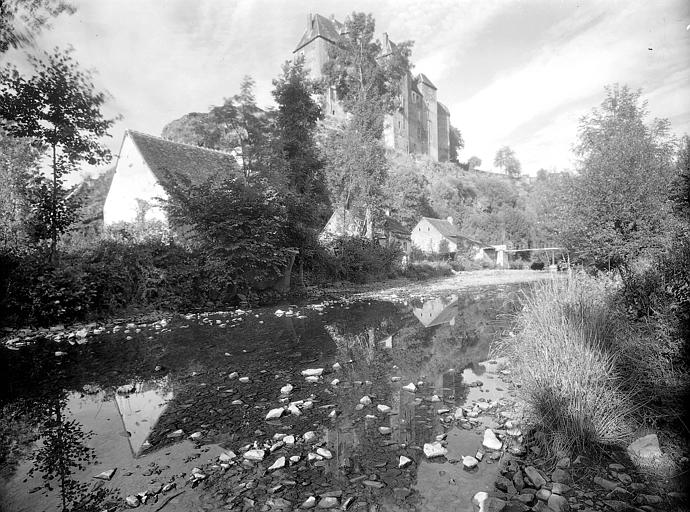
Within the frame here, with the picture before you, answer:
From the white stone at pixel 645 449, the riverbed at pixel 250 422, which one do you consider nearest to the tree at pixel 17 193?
the riverbed at pixel 250 422

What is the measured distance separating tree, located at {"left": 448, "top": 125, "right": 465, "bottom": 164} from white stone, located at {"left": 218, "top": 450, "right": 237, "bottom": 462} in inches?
3679

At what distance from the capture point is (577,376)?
318 centimetres

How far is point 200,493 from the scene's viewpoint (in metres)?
2.47

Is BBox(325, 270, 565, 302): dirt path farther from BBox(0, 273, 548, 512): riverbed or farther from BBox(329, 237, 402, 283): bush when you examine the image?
BBox(0, 273, 548, 512): riverbed

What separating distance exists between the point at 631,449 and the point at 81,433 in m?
4.89

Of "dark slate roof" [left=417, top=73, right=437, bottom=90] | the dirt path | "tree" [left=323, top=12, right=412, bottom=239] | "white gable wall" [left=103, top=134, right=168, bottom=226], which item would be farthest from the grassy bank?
"dark slate roof" [left=417, top=73, right=437, bottom=90]

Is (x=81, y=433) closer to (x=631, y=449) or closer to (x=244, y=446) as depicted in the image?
(x=244, y=446)

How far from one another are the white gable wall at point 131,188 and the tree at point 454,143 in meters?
80.3

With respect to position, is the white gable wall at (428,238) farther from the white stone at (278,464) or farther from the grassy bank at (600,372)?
the white stone at (278,464)

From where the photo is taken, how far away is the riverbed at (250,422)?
250cm

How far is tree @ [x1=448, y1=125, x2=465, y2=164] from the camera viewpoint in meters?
90.0

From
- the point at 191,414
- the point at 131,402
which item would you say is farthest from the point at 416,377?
the point at 131,402

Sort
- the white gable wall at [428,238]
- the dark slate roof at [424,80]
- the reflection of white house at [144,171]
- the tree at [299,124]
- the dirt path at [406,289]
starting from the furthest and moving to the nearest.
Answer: the dark slate roof at [424,80] < the white gable wall at [428,238] < the tree at [299,124] < the reflection of white house at [144,171] < the dirt path at [406,289]

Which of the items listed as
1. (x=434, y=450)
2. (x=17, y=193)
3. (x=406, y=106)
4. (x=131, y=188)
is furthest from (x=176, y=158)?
(x=406, y=106)
